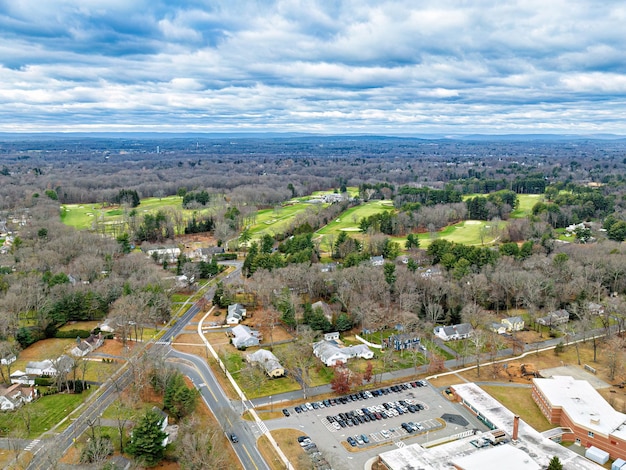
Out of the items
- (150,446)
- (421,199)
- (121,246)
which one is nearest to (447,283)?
(150,446)

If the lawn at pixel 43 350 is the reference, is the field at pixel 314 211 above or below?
above

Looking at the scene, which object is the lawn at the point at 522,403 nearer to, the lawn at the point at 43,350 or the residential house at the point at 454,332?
the residential house at the point at 454,332

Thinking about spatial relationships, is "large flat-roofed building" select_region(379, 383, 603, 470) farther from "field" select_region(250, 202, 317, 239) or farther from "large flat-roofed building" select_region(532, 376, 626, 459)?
"field" select_region(250, 202, 317, 239)

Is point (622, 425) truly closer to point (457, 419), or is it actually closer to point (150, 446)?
point (457, 419)

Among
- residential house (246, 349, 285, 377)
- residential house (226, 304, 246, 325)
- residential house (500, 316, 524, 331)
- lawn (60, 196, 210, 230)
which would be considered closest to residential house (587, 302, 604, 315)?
residential house (500, 316, 524, 331)

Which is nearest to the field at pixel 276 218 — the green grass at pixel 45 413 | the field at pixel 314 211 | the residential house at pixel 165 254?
the field at pixel 314 211

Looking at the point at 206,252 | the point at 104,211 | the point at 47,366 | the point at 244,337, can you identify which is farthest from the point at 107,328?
the point at 104,211

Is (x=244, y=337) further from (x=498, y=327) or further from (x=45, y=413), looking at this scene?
(x=498, y=327)
